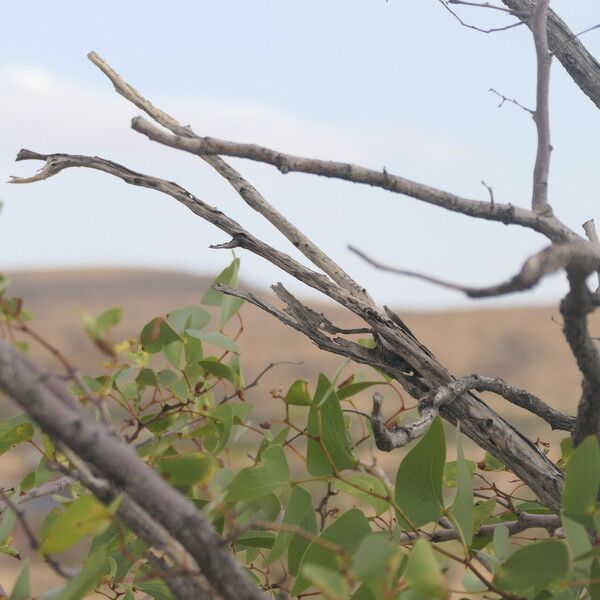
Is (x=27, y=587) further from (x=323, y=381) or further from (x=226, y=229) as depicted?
(x=226, y=229)

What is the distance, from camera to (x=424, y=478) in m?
0.56

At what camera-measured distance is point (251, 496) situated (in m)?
0.59

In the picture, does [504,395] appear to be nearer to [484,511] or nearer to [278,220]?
[484,511]

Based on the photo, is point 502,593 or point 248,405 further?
point 248,405

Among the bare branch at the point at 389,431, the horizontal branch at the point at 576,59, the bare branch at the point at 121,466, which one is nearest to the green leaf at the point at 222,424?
the bare branch at the point at 389,431

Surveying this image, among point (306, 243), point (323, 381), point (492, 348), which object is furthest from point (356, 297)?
point (492, 348)

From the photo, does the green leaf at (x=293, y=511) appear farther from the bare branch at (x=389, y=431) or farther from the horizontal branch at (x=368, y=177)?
Result: the horizontal branch at (x=368, y=177)

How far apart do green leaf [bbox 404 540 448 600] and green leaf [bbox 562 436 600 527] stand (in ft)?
0.43

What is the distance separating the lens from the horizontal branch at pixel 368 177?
56 centimetres

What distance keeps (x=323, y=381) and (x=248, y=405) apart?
0.18 meters

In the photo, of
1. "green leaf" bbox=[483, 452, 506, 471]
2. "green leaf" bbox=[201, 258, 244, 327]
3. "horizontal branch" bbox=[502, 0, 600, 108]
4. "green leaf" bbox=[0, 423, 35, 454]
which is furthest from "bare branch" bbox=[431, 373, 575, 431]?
"horizontal branch" bbox=[502, 0, 600, 108]

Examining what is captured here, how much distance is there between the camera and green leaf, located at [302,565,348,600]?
15.4 inches

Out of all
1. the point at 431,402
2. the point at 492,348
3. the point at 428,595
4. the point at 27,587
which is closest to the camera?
the point at 428,595

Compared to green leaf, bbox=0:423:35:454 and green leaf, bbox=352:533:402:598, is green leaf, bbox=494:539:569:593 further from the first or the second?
green leaf, bbox=0:423:35:454
